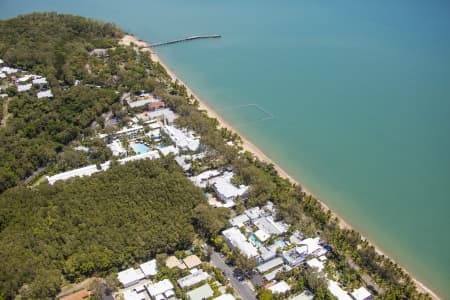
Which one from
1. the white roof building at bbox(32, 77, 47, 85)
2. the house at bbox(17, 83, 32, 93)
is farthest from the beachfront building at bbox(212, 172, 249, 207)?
the white roof building at bbox(32, 77, 47, 85)

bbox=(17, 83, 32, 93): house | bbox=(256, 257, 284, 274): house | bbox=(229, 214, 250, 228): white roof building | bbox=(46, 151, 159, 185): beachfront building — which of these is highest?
bbox=(17, 83, 32, 93): house

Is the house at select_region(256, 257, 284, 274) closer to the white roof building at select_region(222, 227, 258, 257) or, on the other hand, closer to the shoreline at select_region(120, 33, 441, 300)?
the white roof building at select_region(222, 227, 258, 257)

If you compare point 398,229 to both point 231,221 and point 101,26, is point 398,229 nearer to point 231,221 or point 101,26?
point 231,221

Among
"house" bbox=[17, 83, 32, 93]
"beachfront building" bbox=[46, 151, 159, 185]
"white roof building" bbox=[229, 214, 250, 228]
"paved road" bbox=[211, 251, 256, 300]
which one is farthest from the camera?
"house" bbox=[17, 83, 32, 93]

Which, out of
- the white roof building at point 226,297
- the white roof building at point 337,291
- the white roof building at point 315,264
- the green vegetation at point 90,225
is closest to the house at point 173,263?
the green vegetation at point 90,225

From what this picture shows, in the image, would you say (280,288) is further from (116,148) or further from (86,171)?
(116,148)

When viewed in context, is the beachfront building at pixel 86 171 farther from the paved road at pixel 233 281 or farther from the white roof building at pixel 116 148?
the paved road at pixel 233 281

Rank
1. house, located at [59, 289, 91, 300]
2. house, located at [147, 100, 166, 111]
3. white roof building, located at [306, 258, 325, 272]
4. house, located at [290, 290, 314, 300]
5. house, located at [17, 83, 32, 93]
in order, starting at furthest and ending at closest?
house, located at [17, 83, 32, 93]
house, located at [147, 100, 166, 111]
white roof building, located at [306, 258, 325, 272]
house, located at [290, 290, 314, 300]
house, located at [59, 289, 91, 300]
